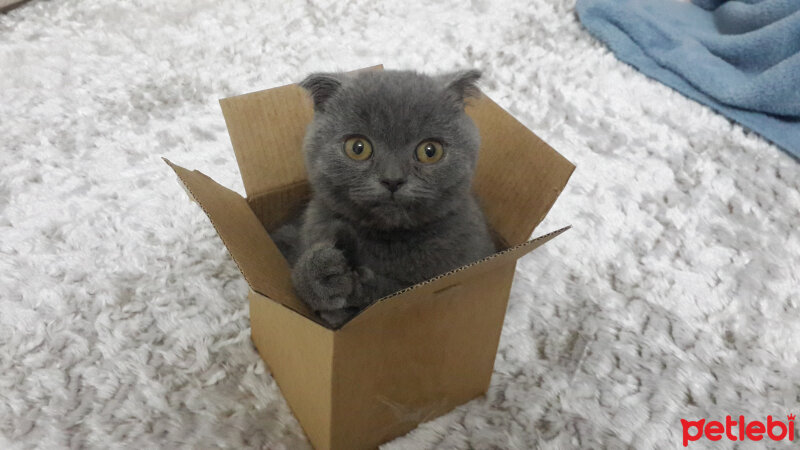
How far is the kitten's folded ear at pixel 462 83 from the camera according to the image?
86cm

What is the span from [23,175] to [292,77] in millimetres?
722

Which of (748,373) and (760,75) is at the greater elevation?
(760,75)

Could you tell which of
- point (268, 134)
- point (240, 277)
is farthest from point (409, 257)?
point (240, 277)

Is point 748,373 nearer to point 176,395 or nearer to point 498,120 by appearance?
point 498,120

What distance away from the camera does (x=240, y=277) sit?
119 cm

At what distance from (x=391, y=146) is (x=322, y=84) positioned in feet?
0.49

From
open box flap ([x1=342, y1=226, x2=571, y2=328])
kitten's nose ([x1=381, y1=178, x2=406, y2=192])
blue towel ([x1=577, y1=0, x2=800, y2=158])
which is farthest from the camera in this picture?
blue towel ([x1=577, y1=0, x2=800, y2=158])

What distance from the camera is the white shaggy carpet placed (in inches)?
38.8

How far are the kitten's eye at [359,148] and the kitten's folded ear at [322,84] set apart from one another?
93 mm

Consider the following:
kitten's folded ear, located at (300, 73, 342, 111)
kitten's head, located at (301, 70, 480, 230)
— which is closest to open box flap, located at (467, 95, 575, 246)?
kitten's head, located at (301, 70, 480, 230)

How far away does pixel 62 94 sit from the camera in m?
1.59

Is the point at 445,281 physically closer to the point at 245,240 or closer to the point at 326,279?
the point at 326,279

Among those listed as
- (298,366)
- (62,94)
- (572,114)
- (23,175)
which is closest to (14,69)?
(62,94)

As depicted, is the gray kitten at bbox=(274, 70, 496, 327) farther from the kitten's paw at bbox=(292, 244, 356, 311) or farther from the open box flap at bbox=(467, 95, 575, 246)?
the open box flap at bbox=(467, 95, 575, 246)
